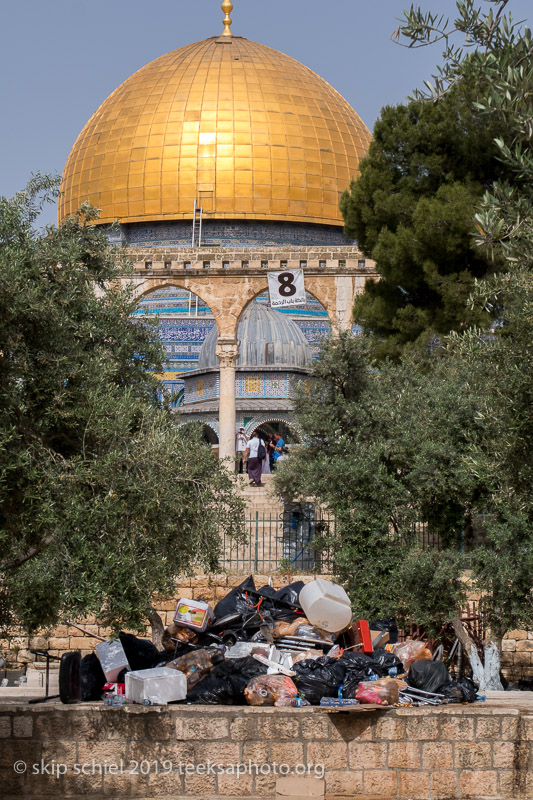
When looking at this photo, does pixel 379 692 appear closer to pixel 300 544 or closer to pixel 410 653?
pixel 410 653

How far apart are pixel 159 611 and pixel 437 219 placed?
651cm

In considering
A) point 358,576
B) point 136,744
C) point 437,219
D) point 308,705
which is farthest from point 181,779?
point 437,219

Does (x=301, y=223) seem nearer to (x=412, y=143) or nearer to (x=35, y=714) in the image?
(x=412, y=143)

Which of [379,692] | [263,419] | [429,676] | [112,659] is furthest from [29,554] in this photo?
[263,419]

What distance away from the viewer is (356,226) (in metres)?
16.3

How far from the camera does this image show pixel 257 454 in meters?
16.6

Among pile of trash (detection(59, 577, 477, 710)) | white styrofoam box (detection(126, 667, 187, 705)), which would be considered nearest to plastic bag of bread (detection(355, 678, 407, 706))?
pile of trash (detection(59, 577, 477, 710))

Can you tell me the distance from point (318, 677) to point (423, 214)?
9.00 m

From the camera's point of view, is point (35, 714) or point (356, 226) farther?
point (356, 226)

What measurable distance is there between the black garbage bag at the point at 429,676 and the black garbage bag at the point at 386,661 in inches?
13.9

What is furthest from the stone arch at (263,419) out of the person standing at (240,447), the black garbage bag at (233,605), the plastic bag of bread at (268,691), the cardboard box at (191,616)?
the plastic bag of bread at (268,691)

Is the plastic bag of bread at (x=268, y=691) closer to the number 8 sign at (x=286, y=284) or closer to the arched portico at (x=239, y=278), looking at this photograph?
the arched portico at (x=239, y=278)

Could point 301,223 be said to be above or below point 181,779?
above

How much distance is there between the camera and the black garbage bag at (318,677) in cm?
679
